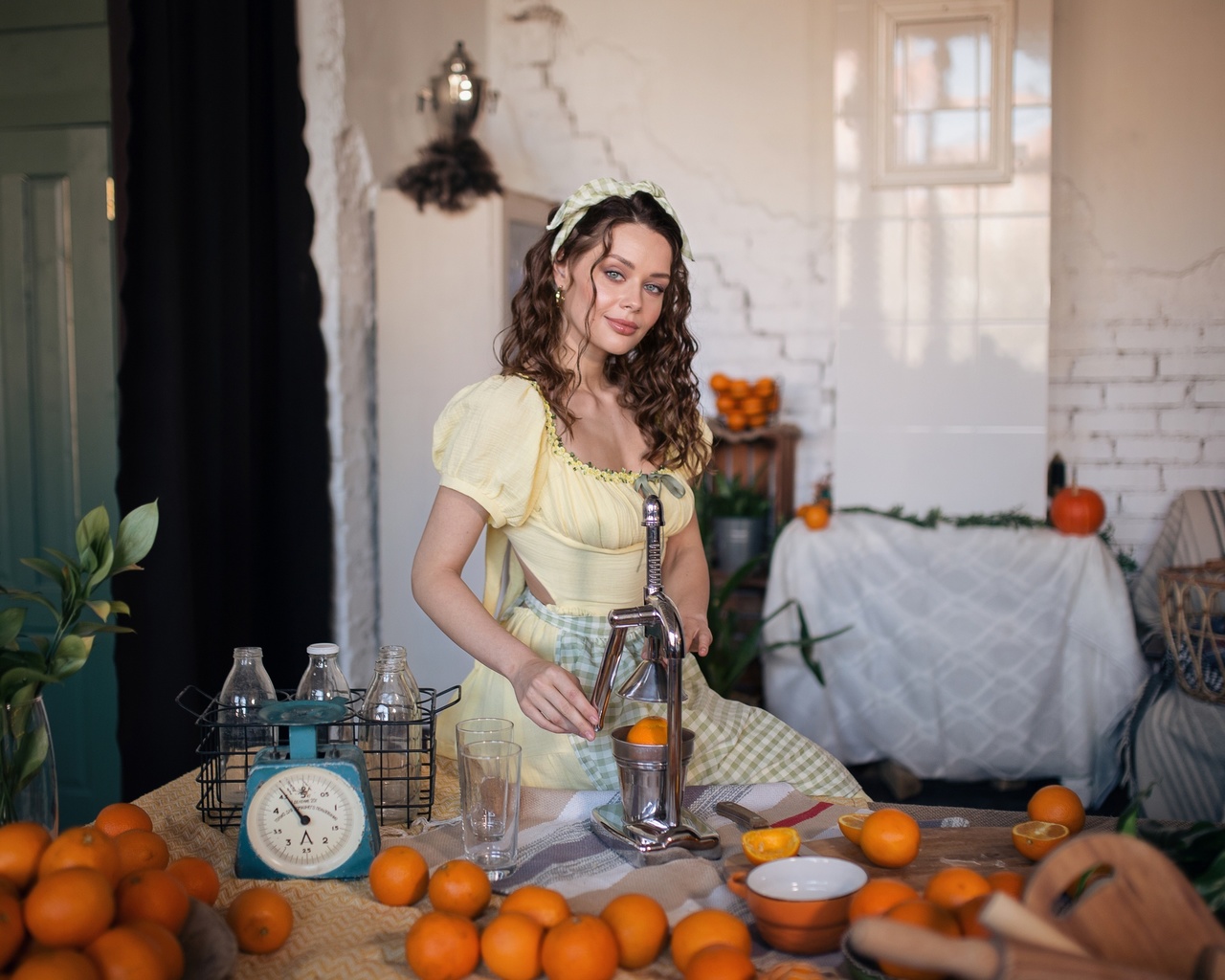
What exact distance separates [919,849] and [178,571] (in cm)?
188

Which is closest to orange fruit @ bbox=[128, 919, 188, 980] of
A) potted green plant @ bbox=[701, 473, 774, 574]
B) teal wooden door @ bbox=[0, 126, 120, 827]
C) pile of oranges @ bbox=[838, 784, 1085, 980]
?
pile of oranges @ bbox=[838, 784, 1085, 980]

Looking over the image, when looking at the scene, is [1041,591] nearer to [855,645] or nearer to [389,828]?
[855,645]

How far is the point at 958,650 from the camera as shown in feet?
11.8

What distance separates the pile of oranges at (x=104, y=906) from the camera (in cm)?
87

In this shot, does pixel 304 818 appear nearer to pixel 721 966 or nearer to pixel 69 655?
pixel 69 655

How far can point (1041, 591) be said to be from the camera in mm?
3547

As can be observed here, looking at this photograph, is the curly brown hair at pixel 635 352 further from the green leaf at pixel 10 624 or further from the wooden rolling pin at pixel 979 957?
the wooden rolling pin at pixel 979 957

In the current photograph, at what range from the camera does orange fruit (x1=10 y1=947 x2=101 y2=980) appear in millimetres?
826

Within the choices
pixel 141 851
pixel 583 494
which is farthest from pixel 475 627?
pixel 141 851

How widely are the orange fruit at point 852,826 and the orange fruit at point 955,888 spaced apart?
21 centimetres

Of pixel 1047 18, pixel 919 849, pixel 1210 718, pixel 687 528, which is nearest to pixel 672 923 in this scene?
pixel 919 849

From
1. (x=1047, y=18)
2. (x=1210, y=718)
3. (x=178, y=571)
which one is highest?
(x=1047, y=18)

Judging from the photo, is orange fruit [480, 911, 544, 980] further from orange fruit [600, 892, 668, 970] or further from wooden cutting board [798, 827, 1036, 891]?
wooden cutting board [798, 827, 1036, 891]

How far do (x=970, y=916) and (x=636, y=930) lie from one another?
11.3 inches
